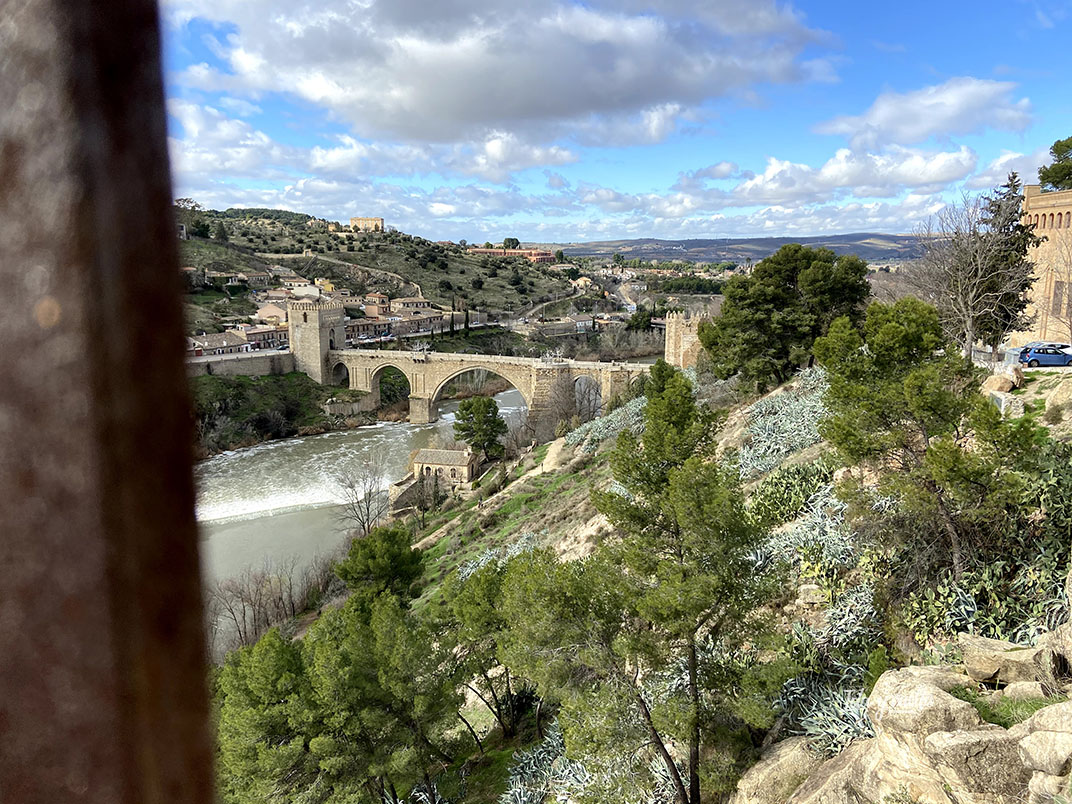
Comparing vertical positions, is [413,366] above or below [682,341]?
below

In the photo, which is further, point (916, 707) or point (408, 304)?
point (408, 304)

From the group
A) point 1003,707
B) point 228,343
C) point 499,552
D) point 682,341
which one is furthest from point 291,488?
point 1003,707

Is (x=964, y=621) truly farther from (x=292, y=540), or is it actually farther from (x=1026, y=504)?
(x=292, y=540)

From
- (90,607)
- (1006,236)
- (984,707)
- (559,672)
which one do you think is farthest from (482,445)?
(90,607)

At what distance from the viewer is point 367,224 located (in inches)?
3529

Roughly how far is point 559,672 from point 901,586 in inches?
128

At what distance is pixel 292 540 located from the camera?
62.3ft

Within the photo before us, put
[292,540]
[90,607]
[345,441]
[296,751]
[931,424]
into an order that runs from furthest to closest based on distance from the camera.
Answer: [345,441] → [292,540] → [296,751] → [931,424] → [90,607]

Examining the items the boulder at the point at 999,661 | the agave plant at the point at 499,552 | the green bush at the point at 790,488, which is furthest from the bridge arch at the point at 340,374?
the boulder at the point at 999,661

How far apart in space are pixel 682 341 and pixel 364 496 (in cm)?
1271

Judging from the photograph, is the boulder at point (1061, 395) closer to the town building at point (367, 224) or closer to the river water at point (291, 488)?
the river water at point (291, 488)

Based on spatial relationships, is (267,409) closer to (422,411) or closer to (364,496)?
(422,411)

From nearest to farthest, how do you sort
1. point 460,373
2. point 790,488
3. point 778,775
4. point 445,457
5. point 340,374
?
point 778,775
point 790,488
point 445,457
point 460,373
point 340,374

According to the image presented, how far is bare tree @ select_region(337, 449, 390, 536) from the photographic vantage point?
18922mm
